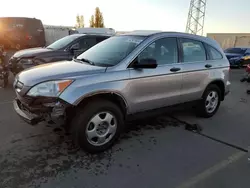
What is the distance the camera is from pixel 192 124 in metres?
4.85

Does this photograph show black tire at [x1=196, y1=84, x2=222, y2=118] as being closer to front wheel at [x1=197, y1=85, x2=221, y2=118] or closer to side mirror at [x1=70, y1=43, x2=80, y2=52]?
front wheel at [x1=197, y1=85, x2=221, y2=118]

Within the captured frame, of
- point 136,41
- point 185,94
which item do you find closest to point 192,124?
point 185,94

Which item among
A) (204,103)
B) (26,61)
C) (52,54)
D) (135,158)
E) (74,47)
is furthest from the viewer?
(74,47)

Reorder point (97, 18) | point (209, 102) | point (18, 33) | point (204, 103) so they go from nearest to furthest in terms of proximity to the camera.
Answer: point (204, 103)
point (209, 102)
point (18, 33)
point (97, 18)

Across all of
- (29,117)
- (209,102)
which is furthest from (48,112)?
(209,102)

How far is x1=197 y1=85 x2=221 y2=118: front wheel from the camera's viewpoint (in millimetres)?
5016

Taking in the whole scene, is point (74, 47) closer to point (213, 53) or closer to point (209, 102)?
point (213, 53)

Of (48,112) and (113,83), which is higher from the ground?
(113,83)

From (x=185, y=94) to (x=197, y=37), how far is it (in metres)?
1.28

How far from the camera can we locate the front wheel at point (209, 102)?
5.02 metres

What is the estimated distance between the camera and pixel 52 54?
22.9ft

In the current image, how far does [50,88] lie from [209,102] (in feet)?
11.7

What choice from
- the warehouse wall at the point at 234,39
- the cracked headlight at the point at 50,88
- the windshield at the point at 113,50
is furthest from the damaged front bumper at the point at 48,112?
the warehouse wall at the point at 234,39

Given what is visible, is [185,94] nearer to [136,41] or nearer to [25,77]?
[136,41]
